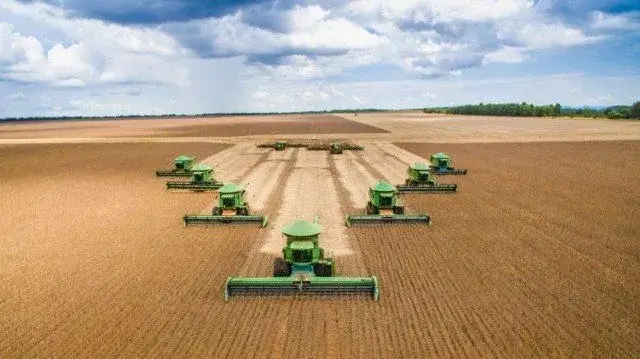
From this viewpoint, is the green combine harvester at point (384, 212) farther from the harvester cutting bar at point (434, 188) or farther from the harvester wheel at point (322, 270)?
the harvester wheel at point (322, 270)

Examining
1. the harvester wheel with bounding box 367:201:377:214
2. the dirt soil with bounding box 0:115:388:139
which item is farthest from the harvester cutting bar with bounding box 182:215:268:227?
the dirt soil with bounding box 0:115:388:139

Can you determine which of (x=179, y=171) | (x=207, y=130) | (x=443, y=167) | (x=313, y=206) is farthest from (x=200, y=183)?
(x=207, y=130)

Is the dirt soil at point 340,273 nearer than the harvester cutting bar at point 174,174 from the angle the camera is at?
Yes

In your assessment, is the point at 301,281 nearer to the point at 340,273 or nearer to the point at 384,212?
the point at 340,273

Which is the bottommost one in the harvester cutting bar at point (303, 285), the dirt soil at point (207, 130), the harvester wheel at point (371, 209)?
the harvester cutting bar at point (303, 285)

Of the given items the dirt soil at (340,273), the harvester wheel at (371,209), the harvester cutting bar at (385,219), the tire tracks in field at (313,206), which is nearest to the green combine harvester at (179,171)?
the dirt soil at (340,273)

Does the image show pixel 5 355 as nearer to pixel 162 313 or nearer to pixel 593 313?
pixel 162 313

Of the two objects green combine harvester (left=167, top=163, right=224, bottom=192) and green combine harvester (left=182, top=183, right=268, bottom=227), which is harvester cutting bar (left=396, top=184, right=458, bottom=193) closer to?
green combine harvester (left=182, top=183, right=268, bottom=227)
